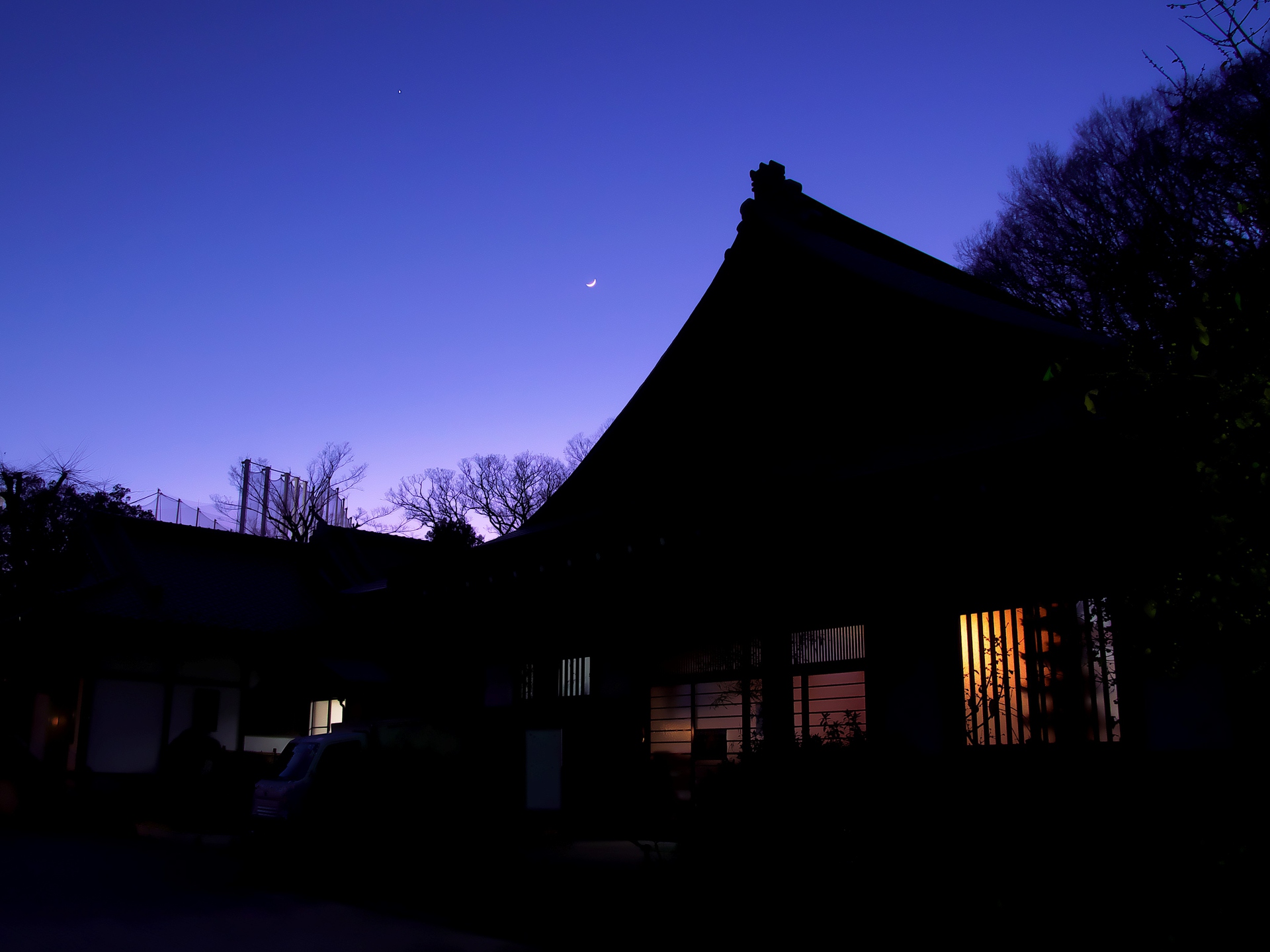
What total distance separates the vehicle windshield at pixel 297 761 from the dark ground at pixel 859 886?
9.57 ft

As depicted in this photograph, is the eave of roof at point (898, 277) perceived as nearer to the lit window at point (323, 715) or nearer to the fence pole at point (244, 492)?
the lit window at point (323, 715)

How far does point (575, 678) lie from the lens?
13.1m

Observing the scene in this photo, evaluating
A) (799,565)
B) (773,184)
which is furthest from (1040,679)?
(773,184)

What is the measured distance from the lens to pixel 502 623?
12.6 meters

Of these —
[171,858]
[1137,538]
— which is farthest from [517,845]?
[1137,538]

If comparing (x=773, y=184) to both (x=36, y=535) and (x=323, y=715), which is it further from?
(x=36, y=535)

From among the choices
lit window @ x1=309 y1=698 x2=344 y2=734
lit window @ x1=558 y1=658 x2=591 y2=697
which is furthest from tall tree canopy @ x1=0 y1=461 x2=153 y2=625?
lit window @ x1=558 y1=658 x2=591 y2=697

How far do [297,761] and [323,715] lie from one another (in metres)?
9.53

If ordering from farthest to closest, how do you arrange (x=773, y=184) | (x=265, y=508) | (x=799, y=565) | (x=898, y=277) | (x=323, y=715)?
(x=265, y=508) → (x=323, y=715) → (x=773, y=184) → (x=898, y=277) → (x=799, y=565)

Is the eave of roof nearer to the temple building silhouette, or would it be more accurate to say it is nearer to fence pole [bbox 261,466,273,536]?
the temple building silhouette

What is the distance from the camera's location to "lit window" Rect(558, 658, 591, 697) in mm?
12992

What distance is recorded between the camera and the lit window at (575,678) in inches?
512

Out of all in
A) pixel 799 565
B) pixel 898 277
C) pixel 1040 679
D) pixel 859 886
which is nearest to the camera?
pixel 859 886

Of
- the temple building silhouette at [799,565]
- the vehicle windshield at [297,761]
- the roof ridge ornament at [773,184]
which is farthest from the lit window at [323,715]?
the roof ridge ornament at [773,184]
